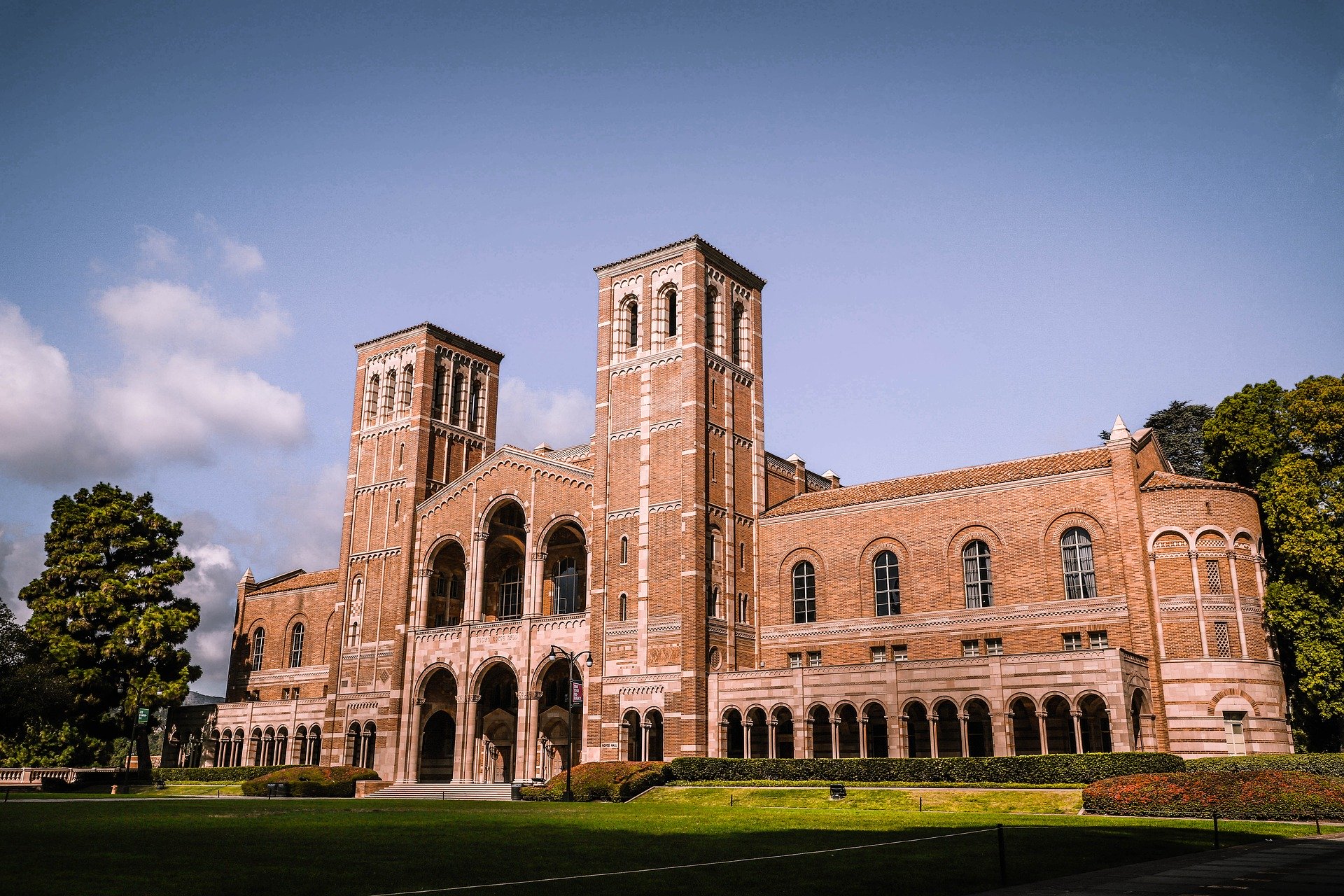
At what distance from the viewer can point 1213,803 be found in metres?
26.5

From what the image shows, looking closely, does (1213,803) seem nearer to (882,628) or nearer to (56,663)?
(882,628)

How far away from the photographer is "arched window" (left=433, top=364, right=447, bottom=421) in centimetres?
6334

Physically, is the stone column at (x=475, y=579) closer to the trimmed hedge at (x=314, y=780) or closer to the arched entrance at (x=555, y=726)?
the arched entrance at (x=555, y=726)

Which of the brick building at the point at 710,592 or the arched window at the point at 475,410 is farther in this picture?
the arched window at the point at 475,410

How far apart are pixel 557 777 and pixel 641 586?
9167mm

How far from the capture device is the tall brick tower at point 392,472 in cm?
5844

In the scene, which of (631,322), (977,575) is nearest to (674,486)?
(631,322)

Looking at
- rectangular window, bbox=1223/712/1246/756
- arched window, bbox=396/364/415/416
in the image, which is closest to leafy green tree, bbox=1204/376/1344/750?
rectangular window, bbox=1223/712/1246/756

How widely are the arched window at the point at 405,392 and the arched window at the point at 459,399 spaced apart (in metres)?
2.58

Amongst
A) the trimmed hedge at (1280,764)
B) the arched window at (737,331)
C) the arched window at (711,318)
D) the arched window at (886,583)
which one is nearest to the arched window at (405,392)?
the arched window at (711,318)

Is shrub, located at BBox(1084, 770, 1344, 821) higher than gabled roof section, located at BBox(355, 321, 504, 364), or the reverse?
gabled roof section, located at BBox(355, 321, 504, 364)

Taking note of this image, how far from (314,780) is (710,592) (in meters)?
20.4

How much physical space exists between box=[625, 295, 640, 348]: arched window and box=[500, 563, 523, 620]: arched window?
48.9 ft

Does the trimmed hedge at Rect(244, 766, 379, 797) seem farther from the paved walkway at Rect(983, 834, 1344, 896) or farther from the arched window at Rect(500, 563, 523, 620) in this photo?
the paved walkway at Rect(983, 834, 1344, 896)
